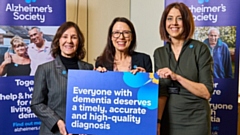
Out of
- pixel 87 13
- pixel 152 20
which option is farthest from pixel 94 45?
pixel 152 20

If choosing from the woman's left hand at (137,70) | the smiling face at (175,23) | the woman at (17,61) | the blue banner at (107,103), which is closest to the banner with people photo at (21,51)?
the woman at (17,61)

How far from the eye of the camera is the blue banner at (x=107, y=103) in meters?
2.05

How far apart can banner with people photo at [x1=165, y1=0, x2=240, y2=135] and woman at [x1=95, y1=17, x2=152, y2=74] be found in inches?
46.3

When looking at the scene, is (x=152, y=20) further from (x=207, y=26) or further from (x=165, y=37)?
(x=165, y=37)

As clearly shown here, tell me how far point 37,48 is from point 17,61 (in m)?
0.22

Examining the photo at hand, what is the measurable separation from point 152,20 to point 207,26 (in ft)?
3.53

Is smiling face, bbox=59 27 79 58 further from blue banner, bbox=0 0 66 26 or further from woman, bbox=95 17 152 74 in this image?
blue banner, bbox=0 0 66 26

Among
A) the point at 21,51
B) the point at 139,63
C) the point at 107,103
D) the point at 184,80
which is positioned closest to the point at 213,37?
the point at 139,63

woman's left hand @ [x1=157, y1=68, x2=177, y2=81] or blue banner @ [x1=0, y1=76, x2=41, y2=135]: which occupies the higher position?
woman's left hand @ [x1=157, y1=68, x2=177, y2=81]

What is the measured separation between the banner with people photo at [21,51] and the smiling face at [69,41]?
0.99 m

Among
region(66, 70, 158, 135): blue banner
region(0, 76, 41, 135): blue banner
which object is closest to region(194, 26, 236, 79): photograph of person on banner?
region(66, 70, 158, 135): blue banner

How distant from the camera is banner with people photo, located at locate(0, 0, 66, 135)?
300 centimetres

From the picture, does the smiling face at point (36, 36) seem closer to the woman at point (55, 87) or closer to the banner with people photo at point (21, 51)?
the banner with people photo at point (21, 51)

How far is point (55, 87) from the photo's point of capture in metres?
2.13
